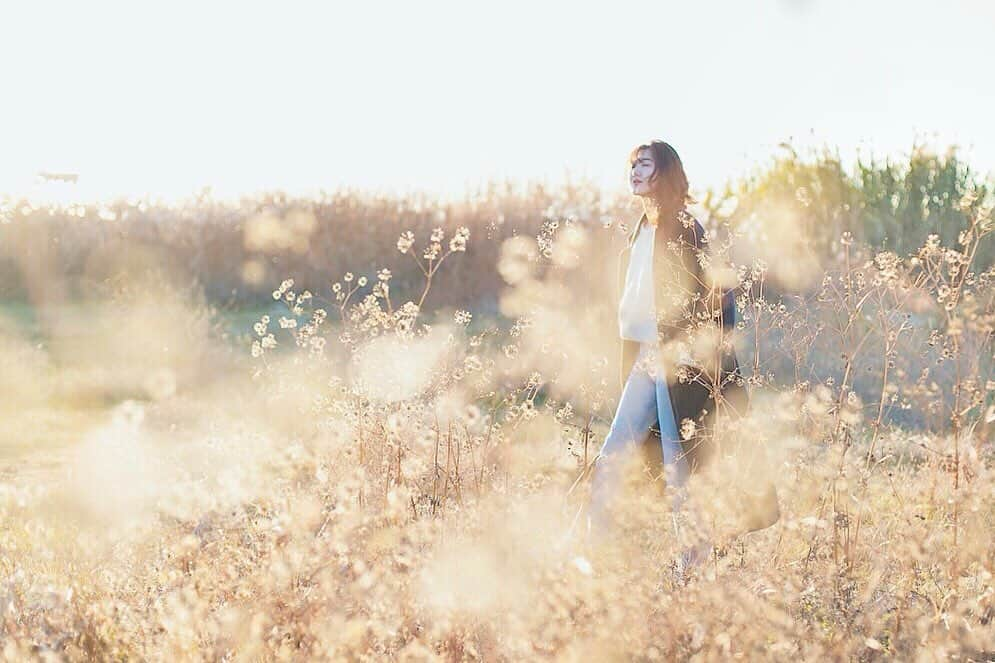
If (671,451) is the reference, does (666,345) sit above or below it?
above

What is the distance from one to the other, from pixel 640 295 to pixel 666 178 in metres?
0.52

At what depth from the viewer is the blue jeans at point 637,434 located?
4.71 m

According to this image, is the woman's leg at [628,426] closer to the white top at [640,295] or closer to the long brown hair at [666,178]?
the white top at [640,295]

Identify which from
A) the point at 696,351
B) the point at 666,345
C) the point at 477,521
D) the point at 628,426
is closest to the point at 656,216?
the point at 666,345

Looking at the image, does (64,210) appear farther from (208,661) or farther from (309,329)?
(208,661)

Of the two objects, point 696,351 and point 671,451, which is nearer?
point 696,351

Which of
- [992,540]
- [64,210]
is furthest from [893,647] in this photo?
[64,210]

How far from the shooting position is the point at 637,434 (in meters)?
4.91

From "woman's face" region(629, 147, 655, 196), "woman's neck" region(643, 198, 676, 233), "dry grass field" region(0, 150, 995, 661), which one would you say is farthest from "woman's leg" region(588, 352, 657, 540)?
"woman's face" region(629, 147, 655, 196)

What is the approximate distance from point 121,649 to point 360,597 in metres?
1.01

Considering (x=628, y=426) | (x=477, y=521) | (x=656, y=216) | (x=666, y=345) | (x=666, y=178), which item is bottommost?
(x=477, y=521)

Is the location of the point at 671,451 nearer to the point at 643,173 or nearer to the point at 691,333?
the point at 691,333

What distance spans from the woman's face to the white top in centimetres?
19

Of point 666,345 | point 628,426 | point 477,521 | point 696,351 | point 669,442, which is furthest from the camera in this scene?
point 628,426
